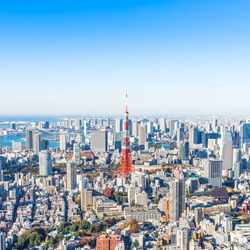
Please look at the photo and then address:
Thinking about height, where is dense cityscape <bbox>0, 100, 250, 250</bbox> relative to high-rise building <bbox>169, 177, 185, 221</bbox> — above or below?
below

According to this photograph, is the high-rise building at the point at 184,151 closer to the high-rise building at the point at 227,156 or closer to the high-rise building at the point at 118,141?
the high-rise building at the point at 227,156

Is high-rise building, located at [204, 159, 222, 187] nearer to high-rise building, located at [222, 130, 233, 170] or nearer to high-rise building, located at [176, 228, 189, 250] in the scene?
high-rise building, located at [222, 130, 233, 170]

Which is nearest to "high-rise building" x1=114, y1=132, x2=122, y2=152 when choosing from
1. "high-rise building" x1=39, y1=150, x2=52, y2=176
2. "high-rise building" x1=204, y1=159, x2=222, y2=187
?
"high-rise building" x1=39, y1=150, x2=52, y2=176

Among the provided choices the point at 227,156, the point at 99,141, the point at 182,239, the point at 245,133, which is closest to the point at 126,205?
the point at 182,239

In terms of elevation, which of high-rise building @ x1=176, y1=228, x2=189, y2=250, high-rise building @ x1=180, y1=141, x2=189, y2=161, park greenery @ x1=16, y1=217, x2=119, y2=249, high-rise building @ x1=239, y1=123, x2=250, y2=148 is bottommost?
park greenery @ x1=16, y1=217, x2=119, y2=249

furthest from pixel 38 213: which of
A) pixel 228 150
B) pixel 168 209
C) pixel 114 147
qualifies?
pixel 114 147

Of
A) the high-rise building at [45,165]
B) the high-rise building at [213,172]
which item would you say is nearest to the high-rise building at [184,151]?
the high-rise building at [213,172]
